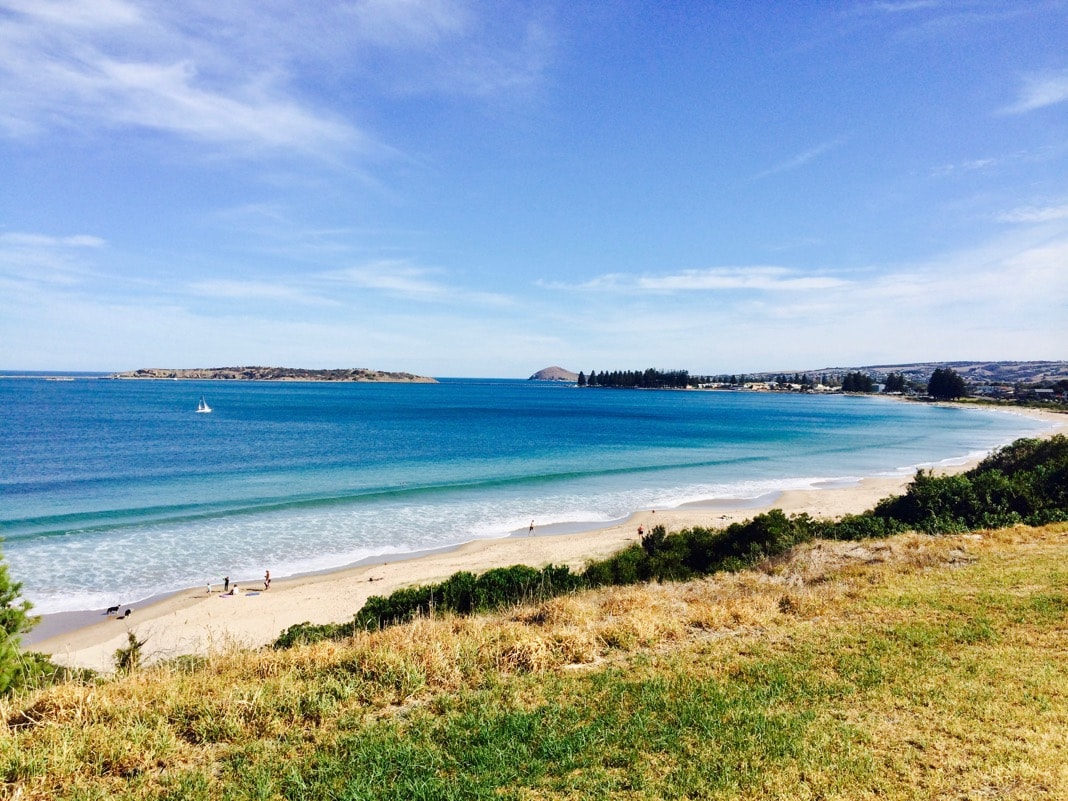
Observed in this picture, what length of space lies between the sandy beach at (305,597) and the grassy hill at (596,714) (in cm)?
242

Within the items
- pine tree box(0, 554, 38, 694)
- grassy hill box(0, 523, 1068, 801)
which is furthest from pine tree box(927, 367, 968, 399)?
pine tree box(0, 554, 38, 694)

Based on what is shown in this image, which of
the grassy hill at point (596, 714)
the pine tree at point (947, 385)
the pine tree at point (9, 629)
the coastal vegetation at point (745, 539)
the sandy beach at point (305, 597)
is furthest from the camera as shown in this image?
the pine tree at point (947, 385)

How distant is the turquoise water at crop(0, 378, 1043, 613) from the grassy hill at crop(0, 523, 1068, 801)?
19315mm

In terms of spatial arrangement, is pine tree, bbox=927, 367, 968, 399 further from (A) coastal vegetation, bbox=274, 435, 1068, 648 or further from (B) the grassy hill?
(B) the grassy hill

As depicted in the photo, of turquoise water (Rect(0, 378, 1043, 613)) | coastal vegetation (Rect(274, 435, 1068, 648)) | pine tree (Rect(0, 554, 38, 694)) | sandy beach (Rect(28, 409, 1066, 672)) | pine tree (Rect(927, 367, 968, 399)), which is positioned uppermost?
pine tree (Rect(927, 367, 968, 399))

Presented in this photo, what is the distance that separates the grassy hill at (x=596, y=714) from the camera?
521 centimetres

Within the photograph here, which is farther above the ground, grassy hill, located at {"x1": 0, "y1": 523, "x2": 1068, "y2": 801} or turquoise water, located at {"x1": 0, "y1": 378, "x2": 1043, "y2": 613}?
grassy hill, located at {"x1": 0, "y1": 523, "x2": 1068, "y2": 801}

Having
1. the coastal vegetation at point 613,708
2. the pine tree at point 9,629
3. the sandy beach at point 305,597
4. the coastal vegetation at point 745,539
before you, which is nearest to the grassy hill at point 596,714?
the coastal vegetation at point 613,708

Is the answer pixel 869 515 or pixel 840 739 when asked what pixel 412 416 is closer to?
pixel 869 515

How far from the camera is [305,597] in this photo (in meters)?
21.8

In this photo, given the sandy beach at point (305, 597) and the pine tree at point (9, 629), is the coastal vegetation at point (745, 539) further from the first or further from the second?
the pine tree at point (9, 629)

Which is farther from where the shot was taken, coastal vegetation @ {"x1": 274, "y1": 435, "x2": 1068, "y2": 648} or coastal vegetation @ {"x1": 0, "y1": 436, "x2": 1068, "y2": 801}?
coastal vegetation @ {"x1": 274, "y1": 435, "x2": 1068, "y2": 648}

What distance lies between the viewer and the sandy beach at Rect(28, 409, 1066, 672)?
57.4 feet

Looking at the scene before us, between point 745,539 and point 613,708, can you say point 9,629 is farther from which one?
point 745,539
